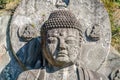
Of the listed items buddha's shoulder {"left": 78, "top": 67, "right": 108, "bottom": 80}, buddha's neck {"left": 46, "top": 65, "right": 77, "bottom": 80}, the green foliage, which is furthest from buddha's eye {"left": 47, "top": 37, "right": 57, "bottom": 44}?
the green foliage

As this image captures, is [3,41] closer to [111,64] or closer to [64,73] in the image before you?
[64,73]

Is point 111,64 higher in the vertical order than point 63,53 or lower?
lower

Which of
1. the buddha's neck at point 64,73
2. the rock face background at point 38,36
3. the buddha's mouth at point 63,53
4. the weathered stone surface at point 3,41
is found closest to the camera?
the buddha's mouth at point 63,53

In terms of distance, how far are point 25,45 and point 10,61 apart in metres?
0.21

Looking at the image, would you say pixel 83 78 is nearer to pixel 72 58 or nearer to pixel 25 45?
pixel 72 58

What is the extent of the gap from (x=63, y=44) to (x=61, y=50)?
0.05 metres

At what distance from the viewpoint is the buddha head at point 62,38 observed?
5496 millimetres

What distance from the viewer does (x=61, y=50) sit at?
5488 mm

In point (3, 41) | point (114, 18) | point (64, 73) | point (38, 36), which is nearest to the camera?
point (64, 73)

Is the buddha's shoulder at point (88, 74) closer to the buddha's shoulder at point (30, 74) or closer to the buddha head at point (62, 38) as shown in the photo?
the buddha head at point (62, 38)

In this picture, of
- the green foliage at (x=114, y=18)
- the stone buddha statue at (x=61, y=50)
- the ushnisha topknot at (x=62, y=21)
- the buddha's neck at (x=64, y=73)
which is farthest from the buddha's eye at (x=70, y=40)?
the green foliage at (x=114, y=18)

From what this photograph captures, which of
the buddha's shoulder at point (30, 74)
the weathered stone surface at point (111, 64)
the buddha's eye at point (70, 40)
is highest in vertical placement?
the buddha's eye at point (70, 40)

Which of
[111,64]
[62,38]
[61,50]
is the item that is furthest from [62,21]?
[111,64]

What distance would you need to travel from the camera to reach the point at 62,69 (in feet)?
18.5
